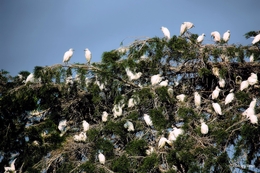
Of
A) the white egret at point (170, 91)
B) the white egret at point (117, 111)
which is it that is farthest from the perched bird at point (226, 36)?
the white egret at point (117, 111)

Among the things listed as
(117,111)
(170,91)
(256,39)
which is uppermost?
→ (256,39)

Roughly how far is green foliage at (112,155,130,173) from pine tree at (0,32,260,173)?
0.5 inches

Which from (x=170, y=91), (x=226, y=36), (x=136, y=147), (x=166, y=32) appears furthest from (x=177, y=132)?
(x=226, y=36)

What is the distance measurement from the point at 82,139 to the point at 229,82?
2.21 metres

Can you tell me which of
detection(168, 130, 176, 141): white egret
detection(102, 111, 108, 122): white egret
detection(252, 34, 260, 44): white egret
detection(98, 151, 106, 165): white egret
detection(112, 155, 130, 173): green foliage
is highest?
detection(252, 34, 260, 44): white egret

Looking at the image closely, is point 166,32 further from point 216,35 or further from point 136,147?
point 136,147

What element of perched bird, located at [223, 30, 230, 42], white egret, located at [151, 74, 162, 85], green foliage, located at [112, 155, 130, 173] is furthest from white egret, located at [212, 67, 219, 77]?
green foliage, located at [112, 155, 130, 173]

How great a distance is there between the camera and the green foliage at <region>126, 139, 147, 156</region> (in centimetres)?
510

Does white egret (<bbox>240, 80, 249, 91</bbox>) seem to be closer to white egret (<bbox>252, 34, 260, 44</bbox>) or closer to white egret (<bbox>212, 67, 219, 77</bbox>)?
white egret (<bbox>212, 67, 219, 77</bbox>)

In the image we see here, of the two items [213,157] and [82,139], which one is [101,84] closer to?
[82,139]

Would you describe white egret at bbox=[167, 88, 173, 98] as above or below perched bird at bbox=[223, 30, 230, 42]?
below

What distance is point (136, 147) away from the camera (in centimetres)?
511

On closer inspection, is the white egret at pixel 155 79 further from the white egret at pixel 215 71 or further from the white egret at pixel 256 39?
the white egret at pixel 256 39

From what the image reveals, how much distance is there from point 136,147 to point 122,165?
29cm
